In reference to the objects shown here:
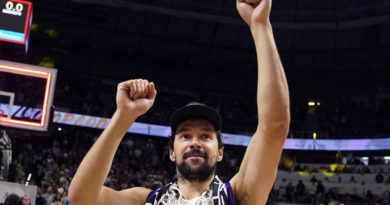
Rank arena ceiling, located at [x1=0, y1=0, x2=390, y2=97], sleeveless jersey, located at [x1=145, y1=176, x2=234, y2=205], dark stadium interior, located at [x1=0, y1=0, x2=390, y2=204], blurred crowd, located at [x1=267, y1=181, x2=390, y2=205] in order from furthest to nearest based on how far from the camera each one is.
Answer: arena ceiling, located at [x1=0, y1=0, x2=390, y2=97]
dark stadium interior, located at [x1=0, y1=0, x2=390, y2=204]
blurred crowd, located at [x1=267, y1=181, x2=390, y2=205]
sleeveless jersey, located at [x1=145, y1=176, x2=234, y2=205]

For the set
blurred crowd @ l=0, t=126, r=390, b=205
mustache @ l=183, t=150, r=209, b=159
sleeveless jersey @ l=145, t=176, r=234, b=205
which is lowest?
blurred crowd @ l=0, t=126, r=390, b=205

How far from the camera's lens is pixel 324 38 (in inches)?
997

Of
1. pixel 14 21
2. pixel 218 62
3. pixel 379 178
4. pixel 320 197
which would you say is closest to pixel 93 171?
pixel 14 21

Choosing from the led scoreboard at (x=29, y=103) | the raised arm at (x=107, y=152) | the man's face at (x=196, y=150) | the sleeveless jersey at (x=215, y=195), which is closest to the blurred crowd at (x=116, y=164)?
the led scoreboard at (x=29, y=103)

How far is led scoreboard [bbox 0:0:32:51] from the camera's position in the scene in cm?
1038

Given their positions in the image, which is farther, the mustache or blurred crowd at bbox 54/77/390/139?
blurred crowd at bbox 54/77/390/139

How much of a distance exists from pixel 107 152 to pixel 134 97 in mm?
309

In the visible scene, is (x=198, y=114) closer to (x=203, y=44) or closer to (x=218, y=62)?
(x=203, y=44)

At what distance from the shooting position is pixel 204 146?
2281 mm

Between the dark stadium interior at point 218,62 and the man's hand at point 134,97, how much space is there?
17.8 metres

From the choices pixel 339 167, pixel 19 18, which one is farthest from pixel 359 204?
pixel 19 18

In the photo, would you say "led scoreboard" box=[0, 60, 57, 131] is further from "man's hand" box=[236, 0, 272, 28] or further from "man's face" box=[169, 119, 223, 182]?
"man's hand" box=[236, 0, 272, 28]

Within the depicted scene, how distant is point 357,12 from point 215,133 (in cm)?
2125

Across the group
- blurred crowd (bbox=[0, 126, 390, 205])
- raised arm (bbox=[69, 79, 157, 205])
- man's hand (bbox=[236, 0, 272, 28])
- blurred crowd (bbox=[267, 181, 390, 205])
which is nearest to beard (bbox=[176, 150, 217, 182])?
raised arm (bbox=[69, 79, 157, 205])
